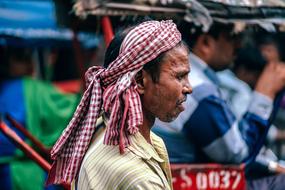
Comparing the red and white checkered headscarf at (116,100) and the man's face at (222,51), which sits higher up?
the red and white checkered headscarf at (116,100)

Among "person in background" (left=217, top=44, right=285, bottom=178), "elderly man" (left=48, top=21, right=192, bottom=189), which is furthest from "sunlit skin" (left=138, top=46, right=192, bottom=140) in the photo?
"person in background" (left=217, top=44, right=285, bottom=178)

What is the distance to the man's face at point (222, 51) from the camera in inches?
159

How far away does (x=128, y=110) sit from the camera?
7.86ft

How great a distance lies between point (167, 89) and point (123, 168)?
1.14 ft

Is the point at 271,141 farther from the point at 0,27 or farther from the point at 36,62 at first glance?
the point at 36,62

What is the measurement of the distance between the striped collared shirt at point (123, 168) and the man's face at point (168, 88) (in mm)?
118

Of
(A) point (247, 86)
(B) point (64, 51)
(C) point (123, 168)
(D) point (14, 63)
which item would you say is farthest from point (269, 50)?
(B) point (64, 51)

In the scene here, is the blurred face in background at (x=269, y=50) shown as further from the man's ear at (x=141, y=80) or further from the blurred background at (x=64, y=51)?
the man's ear at (x=141, y=80)

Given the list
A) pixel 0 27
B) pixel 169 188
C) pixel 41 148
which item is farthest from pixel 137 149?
pixel 0 27

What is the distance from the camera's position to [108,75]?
2488 millimetres

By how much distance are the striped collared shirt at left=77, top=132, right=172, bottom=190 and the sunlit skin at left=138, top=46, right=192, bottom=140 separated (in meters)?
0.11

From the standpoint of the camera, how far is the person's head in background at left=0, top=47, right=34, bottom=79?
6008 mm

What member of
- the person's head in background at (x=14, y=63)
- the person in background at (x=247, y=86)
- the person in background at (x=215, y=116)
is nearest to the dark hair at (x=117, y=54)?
the person in background at (x=215, y=116)

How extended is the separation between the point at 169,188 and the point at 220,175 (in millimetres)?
1310
